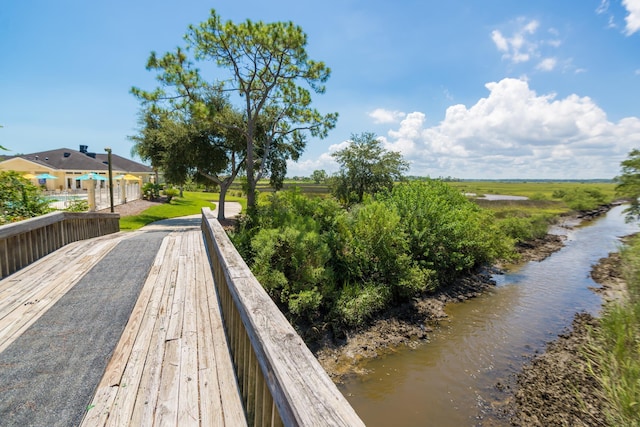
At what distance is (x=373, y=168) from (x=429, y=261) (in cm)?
1233

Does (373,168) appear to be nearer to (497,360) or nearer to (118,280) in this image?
(497,360)

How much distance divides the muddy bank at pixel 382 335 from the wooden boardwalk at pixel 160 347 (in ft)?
15.5

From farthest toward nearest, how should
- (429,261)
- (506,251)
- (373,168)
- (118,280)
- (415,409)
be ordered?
(373,168), (506,251), (429,261), (415,409), (118,280)

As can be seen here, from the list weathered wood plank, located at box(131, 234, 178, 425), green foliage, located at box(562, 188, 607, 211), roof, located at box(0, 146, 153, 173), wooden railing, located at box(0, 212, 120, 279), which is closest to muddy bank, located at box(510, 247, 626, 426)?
weathered wood plank, located at box(131, 234, 178, 425)

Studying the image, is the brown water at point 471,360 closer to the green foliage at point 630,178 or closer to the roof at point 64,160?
the green foliage at point 630,178

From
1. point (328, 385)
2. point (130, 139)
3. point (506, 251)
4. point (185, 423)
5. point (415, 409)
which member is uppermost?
point (130, 139)

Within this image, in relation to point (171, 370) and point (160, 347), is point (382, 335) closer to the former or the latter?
point (160, 347)

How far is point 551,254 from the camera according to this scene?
21984 mm

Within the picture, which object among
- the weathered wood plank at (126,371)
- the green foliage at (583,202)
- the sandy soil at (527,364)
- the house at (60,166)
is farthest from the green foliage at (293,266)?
the green foliage at (583,202)

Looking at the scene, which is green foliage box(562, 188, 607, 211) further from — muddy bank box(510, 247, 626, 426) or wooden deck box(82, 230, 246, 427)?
wooden deck box(82, 230, 246, 427)

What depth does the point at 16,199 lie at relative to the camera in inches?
316

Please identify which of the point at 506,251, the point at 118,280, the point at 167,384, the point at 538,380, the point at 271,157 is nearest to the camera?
the point at 167,384

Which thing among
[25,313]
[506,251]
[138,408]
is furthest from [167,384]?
[506,251]

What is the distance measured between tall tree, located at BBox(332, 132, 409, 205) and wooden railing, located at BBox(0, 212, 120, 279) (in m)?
18.5
